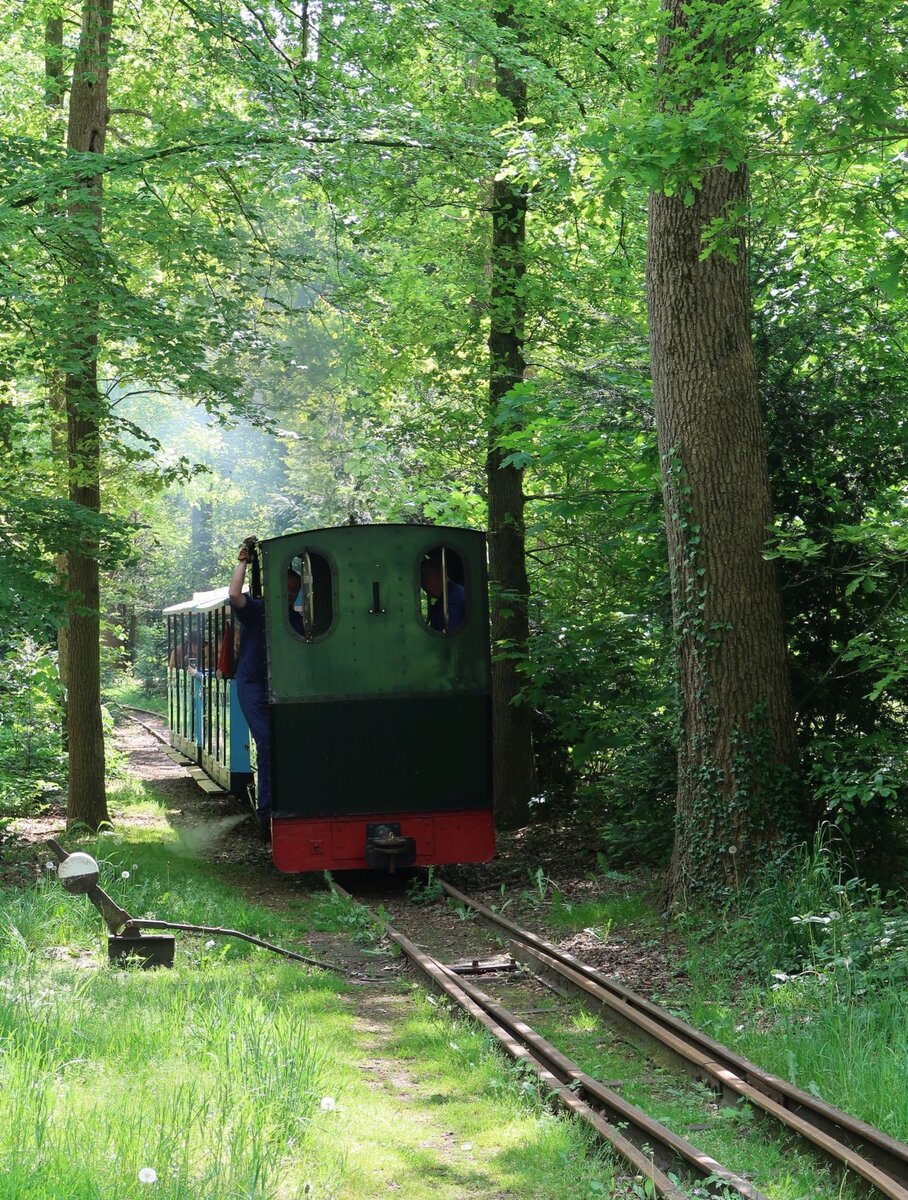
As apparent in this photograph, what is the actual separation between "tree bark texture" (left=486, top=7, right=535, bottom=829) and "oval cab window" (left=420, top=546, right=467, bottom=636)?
1.99 metres

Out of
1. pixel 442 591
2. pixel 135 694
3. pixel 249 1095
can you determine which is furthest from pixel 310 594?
pixel 135 694

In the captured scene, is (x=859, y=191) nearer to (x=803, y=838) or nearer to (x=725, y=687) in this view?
(x=725, y=687)

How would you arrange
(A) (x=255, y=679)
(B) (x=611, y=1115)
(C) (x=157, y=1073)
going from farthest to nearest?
(A) (x=255, y=679) → (B) (x=611, y=1115) → (C) (x=157, y=1073)

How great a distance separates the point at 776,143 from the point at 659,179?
1.15 meters

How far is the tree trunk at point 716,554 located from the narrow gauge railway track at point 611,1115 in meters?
2.37

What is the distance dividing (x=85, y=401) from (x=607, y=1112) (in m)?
9.29

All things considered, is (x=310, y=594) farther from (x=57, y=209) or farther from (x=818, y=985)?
(x=818, y=985)

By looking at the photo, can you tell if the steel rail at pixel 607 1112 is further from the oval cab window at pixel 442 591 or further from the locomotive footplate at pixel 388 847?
the oval cab window at pixel 442 591

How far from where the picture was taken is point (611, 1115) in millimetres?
5641

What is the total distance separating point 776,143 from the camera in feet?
26.1

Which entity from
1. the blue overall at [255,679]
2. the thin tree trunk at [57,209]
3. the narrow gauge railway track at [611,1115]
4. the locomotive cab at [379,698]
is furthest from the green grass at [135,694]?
the narrow gauge railway track at [611,1115]

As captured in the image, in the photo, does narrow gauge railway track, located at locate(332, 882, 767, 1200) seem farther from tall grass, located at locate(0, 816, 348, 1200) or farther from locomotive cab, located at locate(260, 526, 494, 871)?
locomotive cab, located at locate(260, 526, 494, 871)

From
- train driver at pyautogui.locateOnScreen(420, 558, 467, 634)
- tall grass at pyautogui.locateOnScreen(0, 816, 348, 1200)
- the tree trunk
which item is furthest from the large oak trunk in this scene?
tall grass at pyautogui.locateOnScreen(0, 816, 348, 1200)

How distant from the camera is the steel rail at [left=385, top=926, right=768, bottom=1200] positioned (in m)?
4.67
